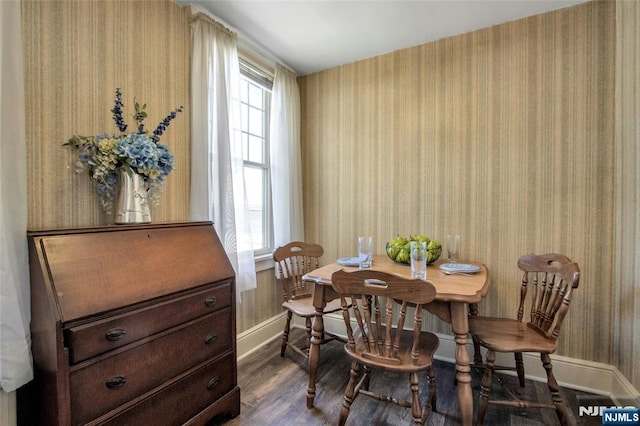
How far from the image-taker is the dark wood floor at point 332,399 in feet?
5.87

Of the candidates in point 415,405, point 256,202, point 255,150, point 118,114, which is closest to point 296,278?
point 256,202

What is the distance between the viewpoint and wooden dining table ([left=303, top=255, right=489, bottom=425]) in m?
1.48

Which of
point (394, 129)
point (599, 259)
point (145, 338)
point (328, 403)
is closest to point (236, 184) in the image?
point (145, 338)

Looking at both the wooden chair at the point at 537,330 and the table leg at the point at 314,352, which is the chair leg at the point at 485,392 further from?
the table leg at the point at 314,352

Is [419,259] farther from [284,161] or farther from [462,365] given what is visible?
[284,161]

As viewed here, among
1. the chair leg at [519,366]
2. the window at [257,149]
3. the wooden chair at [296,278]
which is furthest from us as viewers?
the window at [257,149]

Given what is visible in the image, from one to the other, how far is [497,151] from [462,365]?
1665mm

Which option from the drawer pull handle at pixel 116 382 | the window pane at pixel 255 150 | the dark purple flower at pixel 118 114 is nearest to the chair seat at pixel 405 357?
the drawer pull handle at pixel 116 382

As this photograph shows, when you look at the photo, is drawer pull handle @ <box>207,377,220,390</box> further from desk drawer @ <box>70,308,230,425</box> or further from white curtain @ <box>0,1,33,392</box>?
white curtain @ <box>0,1,33,392</box>

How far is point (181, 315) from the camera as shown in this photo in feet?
4.98

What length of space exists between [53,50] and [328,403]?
2.51m

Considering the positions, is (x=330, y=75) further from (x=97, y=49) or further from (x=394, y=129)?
(x=97, y=49)

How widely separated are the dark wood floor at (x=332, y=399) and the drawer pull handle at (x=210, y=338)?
1.75 feet

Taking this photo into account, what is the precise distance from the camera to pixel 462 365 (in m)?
1.50
